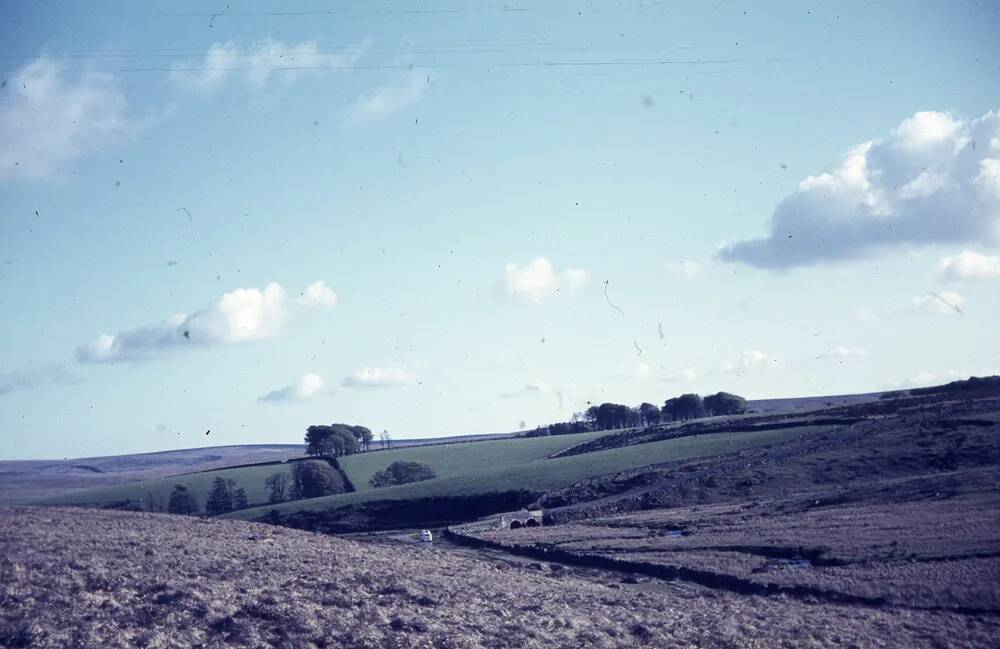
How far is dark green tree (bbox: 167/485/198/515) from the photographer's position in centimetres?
9809

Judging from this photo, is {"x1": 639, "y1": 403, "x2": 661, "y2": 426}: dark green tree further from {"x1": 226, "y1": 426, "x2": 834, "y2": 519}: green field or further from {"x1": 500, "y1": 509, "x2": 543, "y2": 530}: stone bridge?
{"x1": 500, "y1": 509, "x2": 543, "y2": 530}: stone bridge

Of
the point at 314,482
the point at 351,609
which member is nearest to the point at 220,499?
the point at 314,482

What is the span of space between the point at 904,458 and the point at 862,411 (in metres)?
34.3

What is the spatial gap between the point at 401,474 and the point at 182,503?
1018 inches

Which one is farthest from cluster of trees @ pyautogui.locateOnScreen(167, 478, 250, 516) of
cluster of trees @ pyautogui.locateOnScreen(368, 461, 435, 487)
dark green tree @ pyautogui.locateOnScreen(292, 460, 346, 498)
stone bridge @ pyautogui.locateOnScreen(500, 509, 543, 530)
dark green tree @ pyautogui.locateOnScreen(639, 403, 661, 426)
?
dark green tree @ pyautogui.locateOnScreen(639, 403, 661, 426)

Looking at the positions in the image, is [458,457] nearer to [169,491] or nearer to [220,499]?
[220,499]

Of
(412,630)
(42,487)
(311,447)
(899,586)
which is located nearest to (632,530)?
(899,586)

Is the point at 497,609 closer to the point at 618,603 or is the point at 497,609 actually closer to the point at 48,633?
the point at 618,603

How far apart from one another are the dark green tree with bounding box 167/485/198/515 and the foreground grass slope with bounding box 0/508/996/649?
7091cm

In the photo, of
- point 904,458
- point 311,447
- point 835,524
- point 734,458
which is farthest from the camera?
point 311,447

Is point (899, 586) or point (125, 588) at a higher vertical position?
point (125, 588)

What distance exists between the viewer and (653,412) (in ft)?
559

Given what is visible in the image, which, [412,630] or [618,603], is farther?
[618,603]

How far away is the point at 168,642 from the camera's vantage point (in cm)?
1833
